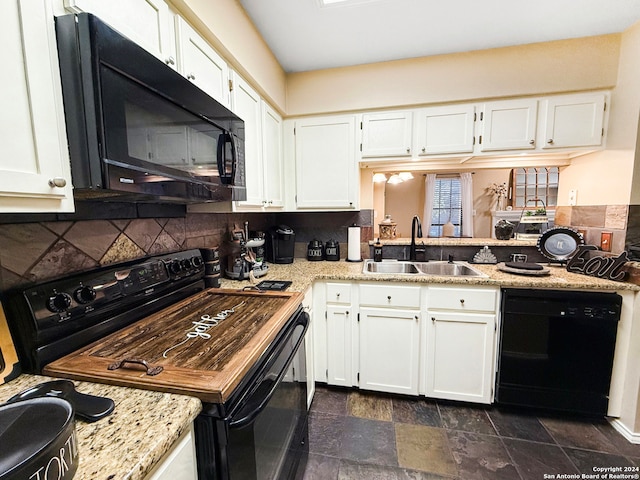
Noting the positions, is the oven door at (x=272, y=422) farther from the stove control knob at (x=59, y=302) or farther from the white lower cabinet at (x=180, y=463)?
the stove control knob at (x=59, y=302)

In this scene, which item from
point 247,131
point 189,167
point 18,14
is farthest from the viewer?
point 247,131

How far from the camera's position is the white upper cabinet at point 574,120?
6.01 ft

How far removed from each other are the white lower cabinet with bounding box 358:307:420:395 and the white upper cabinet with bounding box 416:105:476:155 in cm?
122

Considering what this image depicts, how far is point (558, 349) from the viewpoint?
5.52ft

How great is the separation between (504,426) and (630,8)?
2.53 meters

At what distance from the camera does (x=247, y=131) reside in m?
1.66

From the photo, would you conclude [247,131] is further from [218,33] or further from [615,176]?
[615,176]

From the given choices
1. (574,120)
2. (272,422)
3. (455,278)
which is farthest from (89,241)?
(574,120)

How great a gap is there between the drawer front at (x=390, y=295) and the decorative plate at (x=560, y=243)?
1.15 m

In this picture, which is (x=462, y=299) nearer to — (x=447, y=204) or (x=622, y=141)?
(x=622, y=141)

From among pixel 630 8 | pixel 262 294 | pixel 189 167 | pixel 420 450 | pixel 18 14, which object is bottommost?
pixel 420 450

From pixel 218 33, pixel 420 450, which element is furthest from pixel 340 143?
pixel 420 450

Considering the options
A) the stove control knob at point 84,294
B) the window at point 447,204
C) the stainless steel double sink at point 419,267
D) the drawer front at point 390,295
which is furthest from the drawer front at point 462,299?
the window at point 447,204

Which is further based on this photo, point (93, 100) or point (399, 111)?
point (399, 111)
